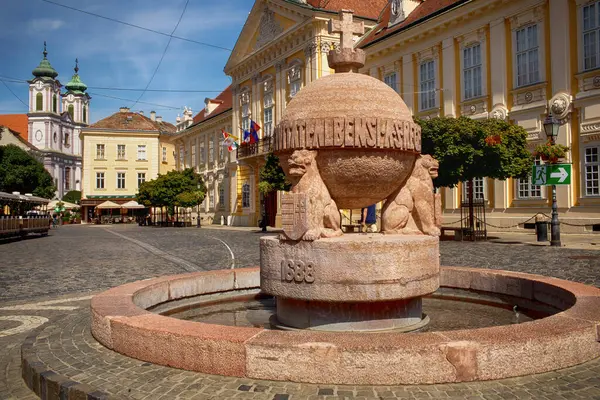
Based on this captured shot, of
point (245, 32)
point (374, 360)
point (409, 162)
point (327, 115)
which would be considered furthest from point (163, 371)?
point (245, 32)

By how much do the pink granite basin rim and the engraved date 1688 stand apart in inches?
43.0

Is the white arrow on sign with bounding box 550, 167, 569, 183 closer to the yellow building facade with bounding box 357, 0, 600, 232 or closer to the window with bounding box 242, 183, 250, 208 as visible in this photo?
the yellow building facade with bounding box 357, 0, 600, 232

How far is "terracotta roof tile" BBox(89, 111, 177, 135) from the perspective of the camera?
2694 inches

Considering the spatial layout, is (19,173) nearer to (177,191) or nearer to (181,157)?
(177,191)

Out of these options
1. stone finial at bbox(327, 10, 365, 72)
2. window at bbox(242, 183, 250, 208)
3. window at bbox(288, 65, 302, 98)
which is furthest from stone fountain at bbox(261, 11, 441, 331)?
window at bbox(242, 183, 250, 208)

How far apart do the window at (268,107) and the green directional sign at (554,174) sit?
80.1 feet

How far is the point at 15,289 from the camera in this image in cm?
978

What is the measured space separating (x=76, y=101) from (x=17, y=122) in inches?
412

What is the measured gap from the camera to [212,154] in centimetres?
5094

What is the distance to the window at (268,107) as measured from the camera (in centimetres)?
3872

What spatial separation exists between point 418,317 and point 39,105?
91.6 meters

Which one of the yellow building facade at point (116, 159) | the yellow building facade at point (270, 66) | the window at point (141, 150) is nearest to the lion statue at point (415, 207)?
the yellow building facade at point (270, 66)

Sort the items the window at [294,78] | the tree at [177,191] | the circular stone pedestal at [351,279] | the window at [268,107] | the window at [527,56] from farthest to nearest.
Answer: the tree at [177,191]
the window at [268,107]
the window at [294,78]
the window at [527,56]
the circular stone pedestal at [351,279]

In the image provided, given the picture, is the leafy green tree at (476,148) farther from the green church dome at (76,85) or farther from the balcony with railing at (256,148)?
the green church dome at (76,85)
